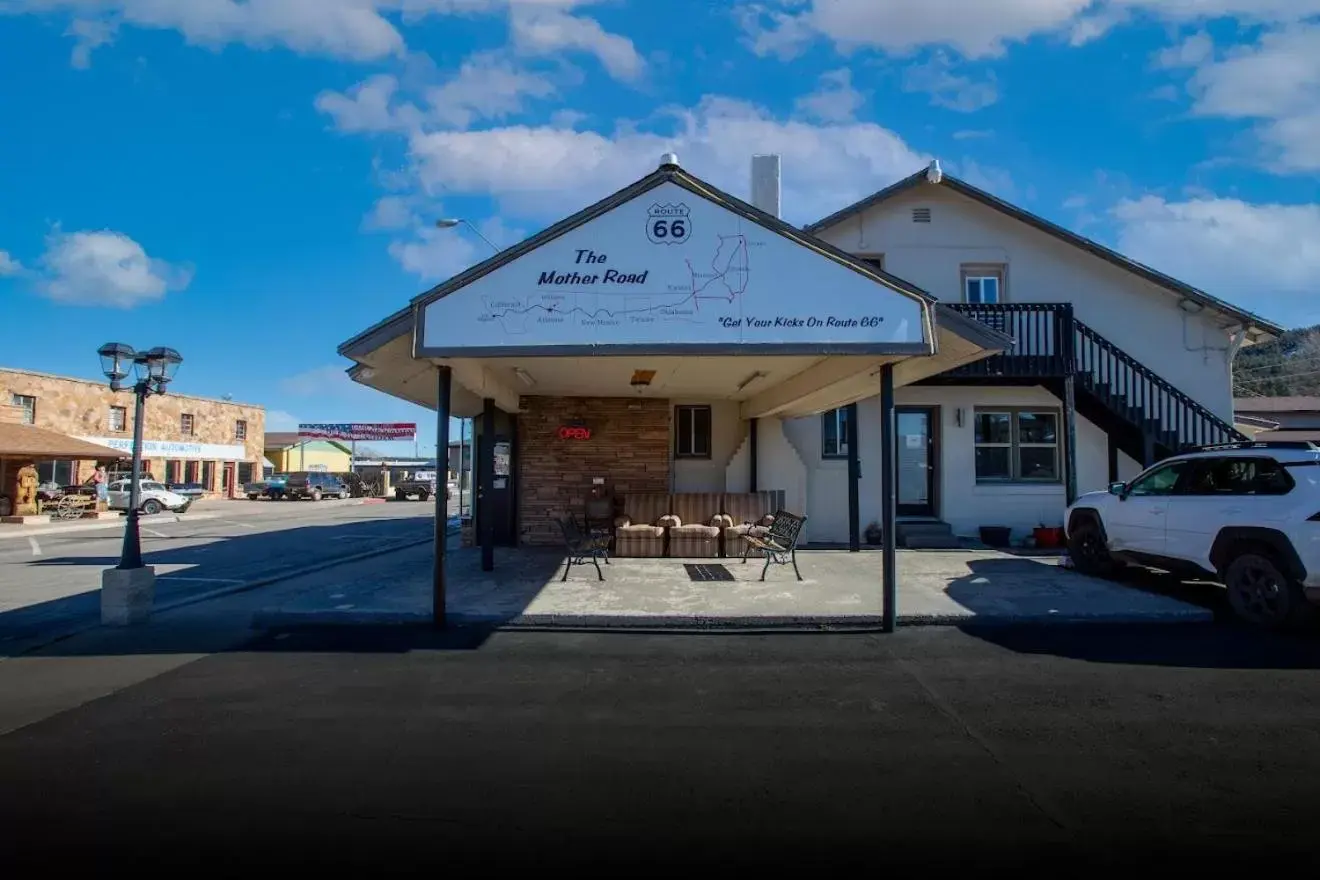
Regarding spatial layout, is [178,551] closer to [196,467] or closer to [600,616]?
[600,616]

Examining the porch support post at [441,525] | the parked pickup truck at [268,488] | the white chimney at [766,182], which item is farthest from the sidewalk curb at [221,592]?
the parked pickup truck at [268,488]

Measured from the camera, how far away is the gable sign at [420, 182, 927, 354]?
742 cm

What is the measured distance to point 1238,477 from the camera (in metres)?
8.30

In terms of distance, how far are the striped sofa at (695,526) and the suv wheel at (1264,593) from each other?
6820 mm

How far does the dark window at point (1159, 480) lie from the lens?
30.1ft

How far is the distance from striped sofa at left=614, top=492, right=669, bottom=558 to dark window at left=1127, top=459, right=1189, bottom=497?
6.83 m

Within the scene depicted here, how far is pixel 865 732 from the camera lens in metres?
4.82

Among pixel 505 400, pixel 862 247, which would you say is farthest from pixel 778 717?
pixel 862 247

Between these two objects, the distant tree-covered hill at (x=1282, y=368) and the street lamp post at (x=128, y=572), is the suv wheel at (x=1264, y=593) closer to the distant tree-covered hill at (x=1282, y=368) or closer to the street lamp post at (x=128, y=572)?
the street lamp post at (x=128, y=572)

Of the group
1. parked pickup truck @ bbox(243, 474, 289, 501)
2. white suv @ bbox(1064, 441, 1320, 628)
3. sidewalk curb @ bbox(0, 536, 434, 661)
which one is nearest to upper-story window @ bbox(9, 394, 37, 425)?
parked pickup truck @ bbox(243, 474, 289, 501)

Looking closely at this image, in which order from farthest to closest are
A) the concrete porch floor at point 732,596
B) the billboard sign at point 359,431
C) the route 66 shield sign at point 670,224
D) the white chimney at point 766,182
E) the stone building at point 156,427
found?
1. the billboard sign at point 359,431
2. the stone building at point 156,427
3. the white chimney at point 766,182
4. the concrete porch floor at point 732,596
5. the route 66 shield sign at point 670,224

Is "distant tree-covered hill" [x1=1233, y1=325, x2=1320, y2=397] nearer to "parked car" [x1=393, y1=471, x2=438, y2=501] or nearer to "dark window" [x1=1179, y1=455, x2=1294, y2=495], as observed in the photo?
"dark window" [x1=1179, y1=455, x2=1294, y2=495]

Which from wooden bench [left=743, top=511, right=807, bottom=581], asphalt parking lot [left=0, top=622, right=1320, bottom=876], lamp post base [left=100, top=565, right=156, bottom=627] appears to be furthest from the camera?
wooden bench [left=743, top=511, right=807, bottom=581]

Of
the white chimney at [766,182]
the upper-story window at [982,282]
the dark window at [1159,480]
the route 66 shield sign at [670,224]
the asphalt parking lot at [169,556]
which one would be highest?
the white chimney at [766,182]
